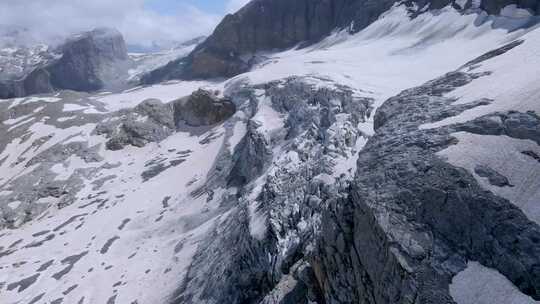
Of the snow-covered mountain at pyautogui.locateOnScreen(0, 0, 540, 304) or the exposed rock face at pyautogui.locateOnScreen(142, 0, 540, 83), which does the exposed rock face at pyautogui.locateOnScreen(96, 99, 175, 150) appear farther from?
the exposed rock face at pyautogui.locateOnScreen(142, 0, 540, 83)

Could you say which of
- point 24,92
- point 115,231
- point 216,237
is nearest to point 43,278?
point 115,231

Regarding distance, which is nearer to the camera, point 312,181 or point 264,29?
point 312,181

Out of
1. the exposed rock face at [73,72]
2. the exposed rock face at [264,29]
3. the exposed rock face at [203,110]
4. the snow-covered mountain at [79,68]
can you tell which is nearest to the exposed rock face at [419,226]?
the exposed rock face at [203,110]

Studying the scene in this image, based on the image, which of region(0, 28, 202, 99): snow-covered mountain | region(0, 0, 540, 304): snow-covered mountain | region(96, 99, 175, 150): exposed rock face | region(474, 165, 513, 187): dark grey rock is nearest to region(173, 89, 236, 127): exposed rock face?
region(0, 0, 540, 304): snow-covered mountain

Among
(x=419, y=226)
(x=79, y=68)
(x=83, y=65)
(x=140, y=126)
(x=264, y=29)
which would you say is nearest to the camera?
(x=419, y=226)

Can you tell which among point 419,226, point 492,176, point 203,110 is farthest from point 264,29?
point 419,226

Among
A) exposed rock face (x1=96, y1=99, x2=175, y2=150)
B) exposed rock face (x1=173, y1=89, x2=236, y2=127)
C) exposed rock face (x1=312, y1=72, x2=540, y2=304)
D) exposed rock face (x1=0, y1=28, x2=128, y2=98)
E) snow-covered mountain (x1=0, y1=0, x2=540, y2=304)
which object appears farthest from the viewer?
exposed rock face (x1=0, y1=28, x2=128, y2=98)

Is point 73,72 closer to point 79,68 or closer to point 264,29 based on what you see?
point 79,68
